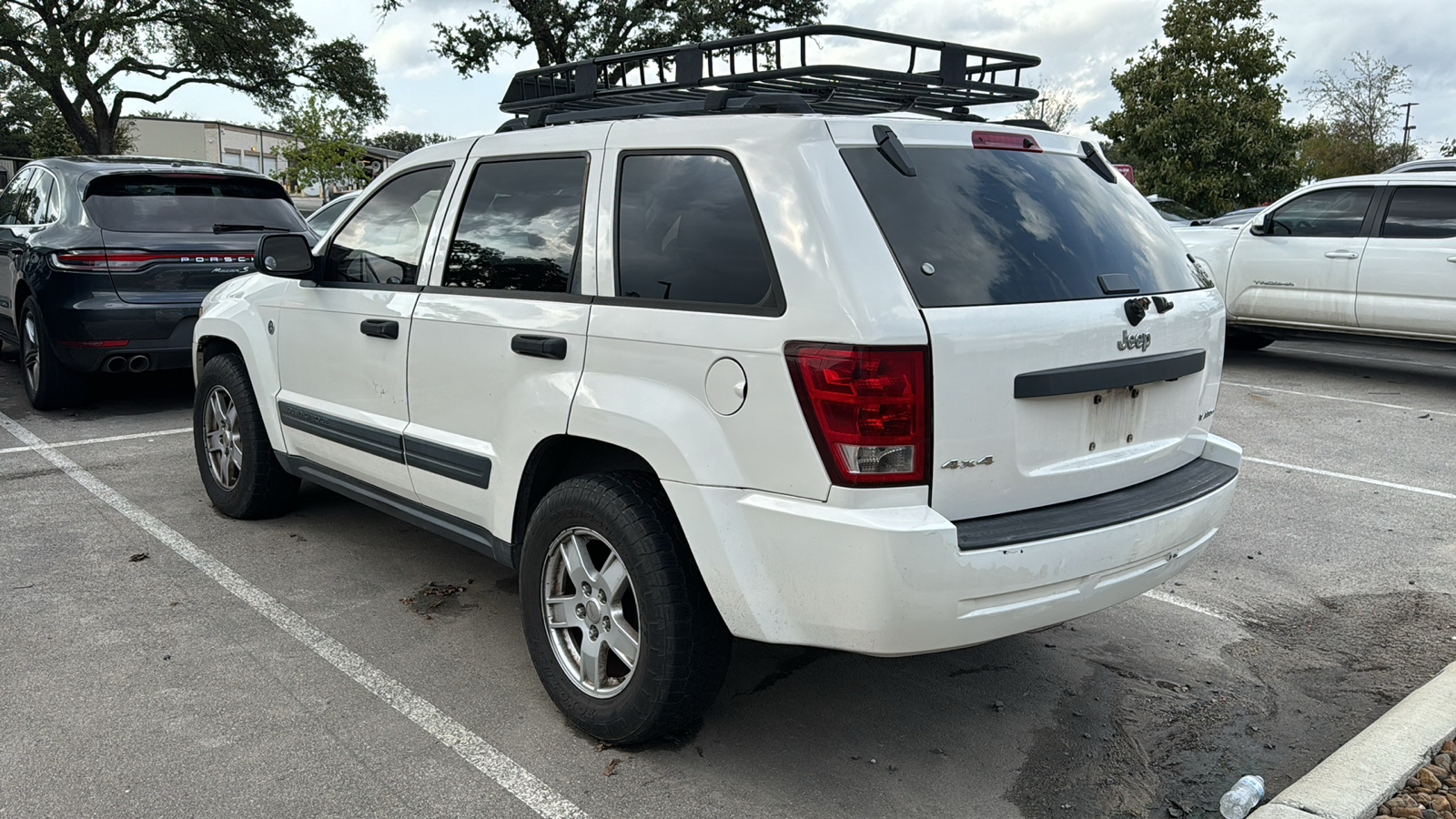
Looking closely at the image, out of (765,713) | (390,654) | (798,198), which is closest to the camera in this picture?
(798,198)

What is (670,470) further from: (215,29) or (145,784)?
(215,29)

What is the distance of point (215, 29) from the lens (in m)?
29.9

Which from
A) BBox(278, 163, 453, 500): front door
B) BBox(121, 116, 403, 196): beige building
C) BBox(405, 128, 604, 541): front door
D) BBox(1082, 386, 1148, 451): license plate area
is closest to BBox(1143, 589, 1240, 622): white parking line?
BBox(1082, 386, 1148, 451): license plate area

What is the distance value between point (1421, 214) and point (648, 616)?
9255 millimetres

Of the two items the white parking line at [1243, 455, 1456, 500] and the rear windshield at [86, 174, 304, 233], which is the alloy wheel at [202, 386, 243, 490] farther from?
the white parking line at [1243, 455, 1456, 500]

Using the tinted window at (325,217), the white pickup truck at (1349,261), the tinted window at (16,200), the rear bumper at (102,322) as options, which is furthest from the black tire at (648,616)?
the tinted window at (325,217)

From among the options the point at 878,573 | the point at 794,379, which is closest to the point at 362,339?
the point at 794,379

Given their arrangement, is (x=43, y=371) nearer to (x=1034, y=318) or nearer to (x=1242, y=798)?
(x=1034, y=318)

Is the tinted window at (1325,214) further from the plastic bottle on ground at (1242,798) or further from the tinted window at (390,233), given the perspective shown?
the tinted window at (390,233)

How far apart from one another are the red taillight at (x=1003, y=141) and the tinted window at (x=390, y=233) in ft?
6.51

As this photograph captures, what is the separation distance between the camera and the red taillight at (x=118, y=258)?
746cm

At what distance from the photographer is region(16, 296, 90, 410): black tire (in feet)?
25.6

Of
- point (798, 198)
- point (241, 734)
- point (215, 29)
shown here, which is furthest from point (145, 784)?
point (215, 29)

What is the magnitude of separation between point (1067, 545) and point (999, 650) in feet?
4.23
